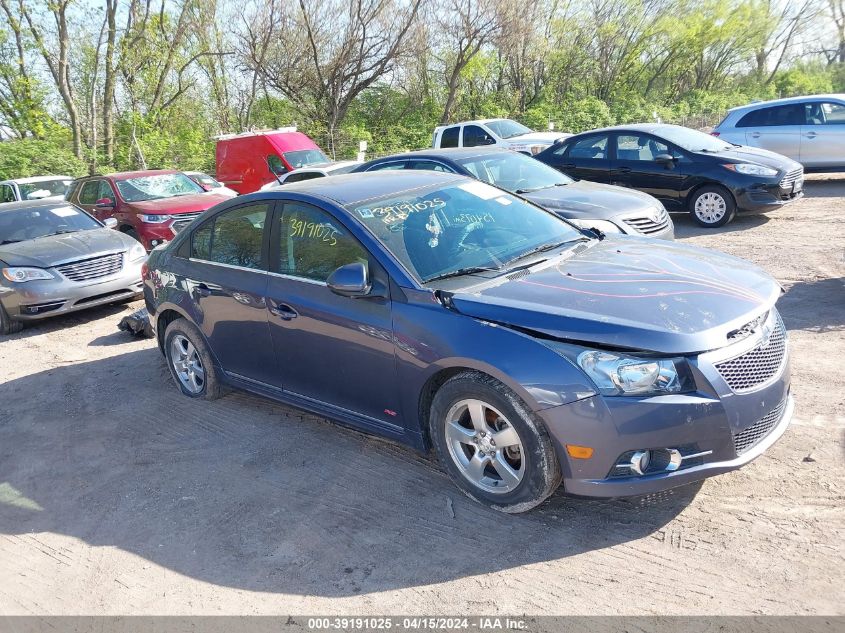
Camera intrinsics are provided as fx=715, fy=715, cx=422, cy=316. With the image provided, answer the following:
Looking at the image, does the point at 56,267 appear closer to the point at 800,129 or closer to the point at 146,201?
the point at 146,201

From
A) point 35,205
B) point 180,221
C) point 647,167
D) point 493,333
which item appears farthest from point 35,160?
point 493,333

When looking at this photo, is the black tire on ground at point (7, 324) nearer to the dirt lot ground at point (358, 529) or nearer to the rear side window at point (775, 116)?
the dirt lot ground at point (358, 529)

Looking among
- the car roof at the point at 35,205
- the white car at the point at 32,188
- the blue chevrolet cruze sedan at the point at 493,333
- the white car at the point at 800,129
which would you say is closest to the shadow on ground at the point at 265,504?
the blue chevrolet cruze sedan at the point at 493,333

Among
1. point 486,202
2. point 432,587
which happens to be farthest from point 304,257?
point 432,587

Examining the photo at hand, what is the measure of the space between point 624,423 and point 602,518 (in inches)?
27.0

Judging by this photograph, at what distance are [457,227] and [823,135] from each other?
11.6 metres

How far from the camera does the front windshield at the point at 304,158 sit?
1648cm

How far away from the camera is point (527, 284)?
12.7ft

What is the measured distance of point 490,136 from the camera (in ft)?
57.6

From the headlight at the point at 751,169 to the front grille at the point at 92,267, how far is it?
28.2 feet

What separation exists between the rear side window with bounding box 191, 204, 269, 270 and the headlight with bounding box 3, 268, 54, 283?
4148mm

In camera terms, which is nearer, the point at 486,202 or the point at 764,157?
the point at 486,202

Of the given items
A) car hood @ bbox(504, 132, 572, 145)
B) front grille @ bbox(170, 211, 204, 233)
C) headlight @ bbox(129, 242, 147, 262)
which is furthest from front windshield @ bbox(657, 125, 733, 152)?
headlight @ bbox(129, 242, 147, 262)

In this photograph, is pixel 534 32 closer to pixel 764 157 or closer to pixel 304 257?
pixel 764 157
